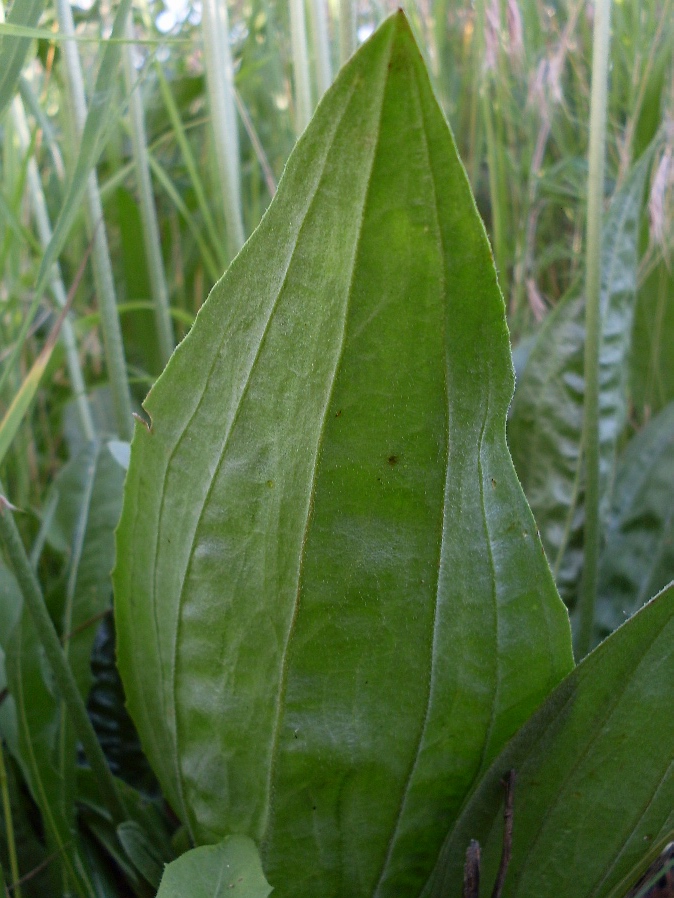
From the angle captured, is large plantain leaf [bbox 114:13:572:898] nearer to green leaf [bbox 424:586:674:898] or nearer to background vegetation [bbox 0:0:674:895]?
green leaf [bbox 424:586:674:898]

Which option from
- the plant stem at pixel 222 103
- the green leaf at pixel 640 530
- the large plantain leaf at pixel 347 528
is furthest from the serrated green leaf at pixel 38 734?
the green leaf at pixel 640 530

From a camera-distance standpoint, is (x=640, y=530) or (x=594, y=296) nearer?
(x=594, y=296)

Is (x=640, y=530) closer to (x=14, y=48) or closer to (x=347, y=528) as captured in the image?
(x=347, y=528)

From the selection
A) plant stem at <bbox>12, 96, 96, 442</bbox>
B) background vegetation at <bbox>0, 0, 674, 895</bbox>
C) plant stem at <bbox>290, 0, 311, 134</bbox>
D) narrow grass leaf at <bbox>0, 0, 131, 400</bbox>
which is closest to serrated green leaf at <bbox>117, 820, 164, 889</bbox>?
background vegetation at <bbox>0, 0, 674, 895</bbox>

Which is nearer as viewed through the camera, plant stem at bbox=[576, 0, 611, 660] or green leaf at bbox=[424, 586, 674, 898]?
green leaf at bbox=[424, 586, 674, 898]

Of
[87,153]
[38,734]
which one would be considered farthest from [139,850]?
[87,153]

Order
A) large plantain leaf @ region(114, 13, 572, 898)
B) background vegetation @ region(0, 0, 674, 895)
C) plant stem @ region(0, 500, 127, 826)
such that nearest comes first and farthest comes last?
large plantain leaf @ region(114, 13, 572, 898) < plant stem @ region(0, 500, 127, 826) < background vegetation @ region(0, 0, 674, 895)

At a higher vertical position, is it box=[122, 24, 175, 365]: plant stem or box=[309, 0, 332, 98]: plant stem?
box=[309, 0, 332, 98]: plant stem
